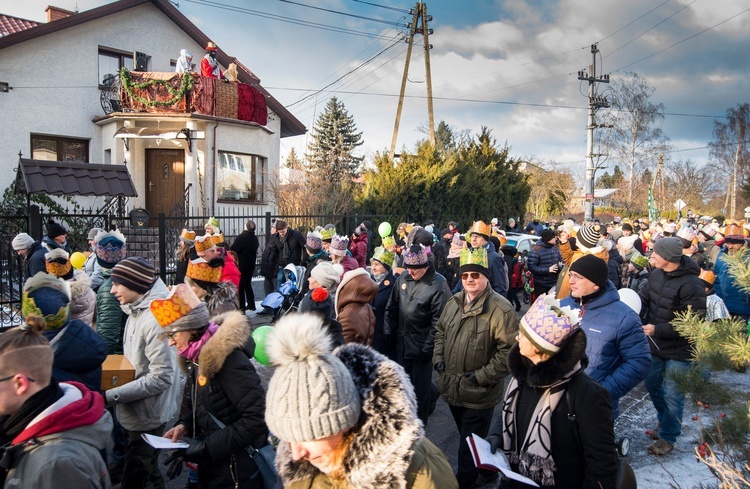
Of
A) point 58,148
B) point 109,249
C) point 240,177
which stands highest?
point 58,148

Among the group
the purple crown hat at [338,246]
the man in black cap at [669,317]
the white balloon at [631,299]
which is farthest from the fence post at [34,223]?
the man in black cap at [669,317]

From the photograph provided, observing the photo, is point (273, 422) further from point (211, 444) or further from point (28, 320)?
point (28, 320)

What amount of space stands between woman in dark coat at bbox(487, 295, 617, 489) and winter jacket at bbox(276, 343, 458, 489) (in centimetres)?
104

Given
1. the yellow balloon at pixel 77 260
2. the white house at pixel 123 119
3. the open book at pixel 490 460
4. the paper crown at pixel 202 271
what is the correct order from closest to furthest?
the open book at pixel 490 460, the paper crown at pixel 202 271, the yellow balloon at pixel 77 260, the white house at pixel 123 119

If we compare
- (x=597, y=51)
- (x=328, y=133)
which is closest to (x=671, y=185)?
(x=597, y=51)

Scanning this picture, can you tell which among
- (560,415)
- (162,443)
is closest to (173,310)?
(162,443)

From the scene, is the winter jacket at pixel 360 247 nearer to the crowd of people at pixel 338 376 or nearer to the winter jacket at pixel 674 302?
the crowd of people at pixel 338 376

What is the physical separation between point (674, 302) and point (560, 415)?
2773 mm

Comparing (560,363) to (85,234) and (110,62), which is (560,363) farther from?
(110,62)

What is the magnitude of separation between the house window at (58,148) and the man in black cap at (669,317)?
1787cm

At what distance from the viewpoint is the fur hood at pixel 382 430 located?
1.61 meters

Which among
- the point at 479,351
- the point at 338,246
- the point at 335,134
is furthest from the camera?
the point at 335,134

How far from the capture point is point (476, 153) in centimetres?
2339

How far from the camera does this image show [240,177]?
62.5 ft
